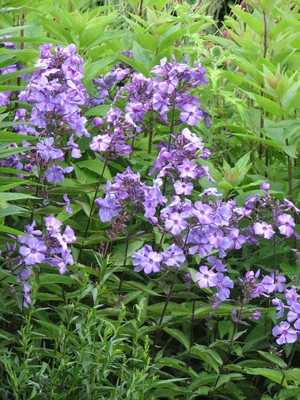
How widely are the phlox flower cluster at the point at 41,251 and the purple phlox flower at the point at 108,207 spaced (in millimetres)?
173

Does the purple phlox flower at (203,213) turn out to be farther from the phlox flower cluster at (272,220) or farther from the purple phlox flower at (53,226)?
the purple phlox flower at (53,226)

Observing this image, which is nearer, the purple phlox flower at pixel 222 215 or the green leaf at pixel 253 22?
the purple phlox flower at pixel 222 215

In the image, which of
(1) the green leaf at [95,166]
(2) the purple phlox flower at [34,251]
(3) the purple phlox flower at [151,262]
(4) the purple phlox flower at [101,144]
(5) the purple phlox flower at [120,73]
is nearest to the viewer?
(2) the purple phlox flower at [34,251]

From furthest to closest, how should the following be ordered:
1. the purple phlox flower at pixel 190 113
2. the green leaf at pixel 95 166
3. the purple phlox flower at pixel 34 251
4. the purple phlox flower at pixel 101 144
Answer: the green leaf at pixel 95 166 → the purple phlox flower at pixel 190 113 → the purple phlox flower at pixel 101 144 → the purple phlox flower at pixel 34 251

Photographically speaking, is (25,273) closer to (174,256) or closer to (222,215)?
(174,256)

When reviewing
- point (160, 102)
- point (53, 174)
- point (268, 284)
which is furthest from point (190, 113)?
point (268, 284)

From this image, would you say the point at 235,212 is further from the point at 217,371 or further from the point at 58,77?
the point at 58,77

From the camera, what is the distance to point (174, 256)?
2703mm

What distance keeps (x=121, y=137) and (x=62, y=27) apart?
2.75 feet

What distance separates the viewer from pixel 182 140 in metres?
2.88

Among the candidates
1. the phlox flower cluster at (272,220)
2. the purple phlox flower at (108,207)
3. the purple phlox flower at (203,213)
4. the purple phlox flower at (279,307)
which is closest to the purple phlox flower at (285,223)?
the phlox flower cluster at (272,220)

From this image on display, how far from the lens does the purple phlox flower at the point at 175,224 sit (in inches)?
105

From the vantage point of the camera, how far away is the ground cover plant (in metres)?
2.64

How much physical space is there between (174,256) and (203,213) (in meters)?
0.17
